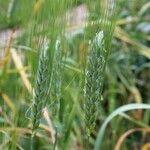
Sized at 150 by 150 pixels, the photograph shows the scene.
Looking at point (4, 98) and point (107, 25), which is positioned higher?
point (107, 25)

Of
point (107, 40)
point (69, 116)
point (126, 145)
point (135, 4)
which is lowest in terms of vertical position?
point (126, 145)

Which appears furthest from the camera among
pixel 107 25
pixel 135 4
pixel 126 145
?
pixel 135 4

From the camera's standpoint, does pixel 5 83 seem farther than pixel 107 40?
Yes

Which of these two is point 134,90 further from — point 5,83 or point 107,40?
point 107,40

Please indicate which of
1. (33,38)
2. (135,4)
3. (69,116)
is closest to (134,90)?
(135,4)
